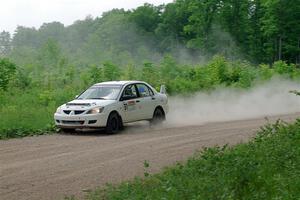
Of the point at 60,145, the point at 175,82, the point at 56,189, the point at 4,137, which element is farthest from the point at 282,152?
the point at 175,82

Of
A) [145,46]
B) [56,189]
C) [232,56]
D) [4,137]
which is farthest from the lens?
[145,46]

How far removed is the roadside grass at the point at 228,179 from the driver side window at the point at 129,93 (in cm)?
749

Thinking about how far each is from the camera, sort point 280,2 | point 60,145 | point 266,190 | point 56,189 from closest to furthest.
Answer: point 266,190, point 56,189, point 60,145, point 280,2

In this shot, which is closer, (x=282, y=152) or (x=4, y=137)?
(x=282, y=152)

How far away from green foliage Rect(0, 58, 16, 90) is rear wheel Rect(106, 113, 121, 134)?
11.2 m

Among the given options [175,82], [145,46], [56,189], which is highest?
[145,46]

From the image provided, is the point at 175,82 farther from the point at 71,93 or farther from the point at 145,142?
the point at 145,142

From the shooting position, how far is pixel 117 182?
972 centimetres

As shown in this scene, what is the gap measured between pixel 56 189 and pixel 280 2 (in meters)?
70.6

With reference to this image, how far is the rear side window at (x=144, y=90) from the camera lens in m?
19.1

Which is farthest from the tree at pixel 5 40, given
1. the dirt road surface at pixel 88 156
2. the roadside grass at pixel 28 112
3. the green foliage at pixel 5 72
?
the dirt road surface at pixel 88 156

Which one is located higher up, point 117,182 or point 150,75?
point 150,75

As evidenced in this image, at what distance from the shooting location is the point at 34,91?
27.0m

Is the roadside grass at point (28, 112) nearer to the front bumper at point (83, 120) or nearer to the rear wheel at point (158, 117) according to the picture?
the front bumper at point (83, 120)
